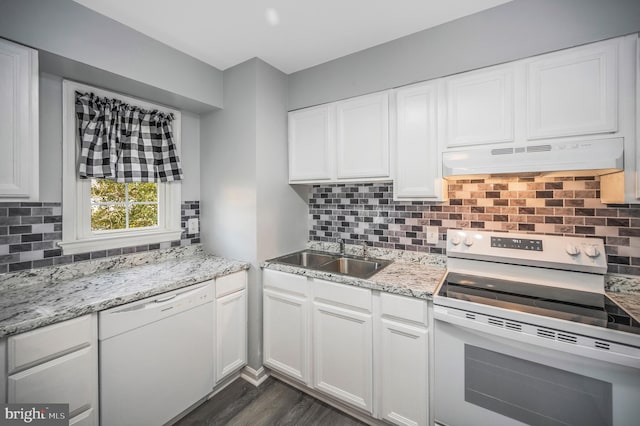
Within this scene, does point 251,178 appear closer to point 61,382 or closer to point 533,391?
point 61,382

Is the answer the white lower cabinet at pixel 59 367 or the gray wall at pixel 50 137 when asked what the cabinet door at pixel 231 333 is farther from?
the gray wall at pixel 50 137

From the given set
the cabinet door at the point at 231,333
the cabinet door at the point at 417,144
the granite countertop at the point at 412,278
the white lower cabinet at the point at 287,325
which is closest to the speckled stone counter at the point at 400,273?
the granite countertop at the point at 412,278

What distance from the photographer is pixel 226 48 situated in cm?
207

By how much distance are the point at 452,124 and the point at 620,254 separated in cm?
117

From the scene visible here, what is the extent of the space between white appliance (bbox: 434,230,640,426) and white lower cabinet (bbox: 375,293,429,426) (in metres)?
0.09

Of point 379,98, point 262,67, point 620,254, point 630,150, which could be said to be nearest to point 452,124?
point 379,98

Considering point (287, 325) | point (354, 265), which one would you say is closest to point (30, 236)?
point (287, 325)

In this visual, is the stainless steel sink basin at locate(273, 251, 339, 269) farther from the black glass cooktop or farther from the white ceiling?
the white ceiling

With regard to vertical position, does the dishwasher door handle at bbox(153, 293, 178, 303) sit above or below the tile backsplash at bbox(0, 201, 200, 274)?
below

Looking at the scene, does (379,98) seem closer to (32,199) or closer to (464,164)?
(464,164)

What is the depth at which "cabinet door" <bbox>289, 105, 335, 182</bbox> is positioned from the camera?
7.38 feet

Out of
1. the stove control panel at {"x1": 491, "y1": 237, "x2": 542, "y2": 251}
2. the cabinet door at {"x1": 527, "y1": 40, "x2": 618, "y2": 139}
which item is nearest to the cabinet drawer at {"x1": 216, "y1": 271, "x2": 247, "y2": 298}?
the stove control panel at {"x1": 491, "y1": 237, "x2": 542, "y2": 251}

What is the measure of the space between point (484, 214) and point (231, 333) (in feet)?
6.68

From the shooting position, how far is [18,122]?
140 centimetres
